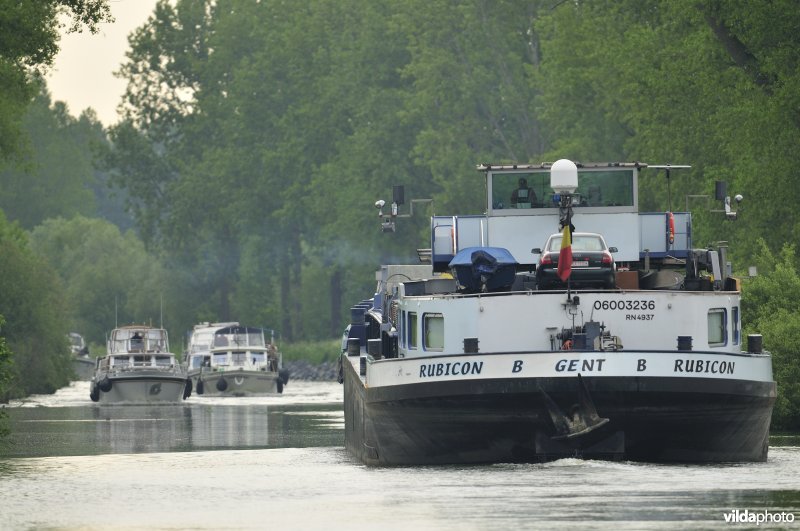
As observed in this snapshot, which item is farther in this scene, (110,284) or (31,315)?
(110,284)

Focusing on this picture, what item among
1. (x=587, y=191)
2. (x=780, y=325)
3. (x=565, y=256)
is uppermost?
(x=587, y=191)

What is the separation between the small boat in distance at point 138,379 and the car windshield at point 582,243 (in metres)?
44.0

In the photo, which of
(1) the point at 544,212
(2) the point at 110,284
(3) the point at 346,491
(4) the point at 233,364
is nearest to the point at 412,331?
(1) the point at 544,212

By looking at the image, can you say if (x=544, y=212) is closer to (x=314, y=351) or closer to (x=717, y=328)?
(x=717, y=328)

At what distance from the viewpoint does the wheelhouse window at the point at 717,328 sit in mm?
35406

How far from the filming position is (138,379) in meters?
78.9

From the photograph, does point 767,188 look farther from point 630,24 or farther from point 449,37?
point 449,37

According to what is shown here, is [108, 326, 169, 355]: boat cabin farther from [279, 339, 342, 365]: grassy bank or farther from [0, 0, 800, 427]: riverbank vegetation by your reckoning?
[279, 339, 342, 365]: grassy bank

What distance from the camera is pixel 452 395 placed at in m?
33.5

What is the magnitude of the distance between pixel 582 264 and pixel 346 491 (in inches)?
245

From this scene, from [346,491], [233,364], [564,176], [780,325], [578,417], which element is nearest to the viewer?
[346,491]

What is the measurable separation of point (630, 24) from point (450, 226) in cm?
4093

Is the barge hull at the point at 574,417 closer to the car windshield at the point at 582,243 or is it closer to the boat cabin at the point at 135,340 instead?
the car windshield at the point at 582,243

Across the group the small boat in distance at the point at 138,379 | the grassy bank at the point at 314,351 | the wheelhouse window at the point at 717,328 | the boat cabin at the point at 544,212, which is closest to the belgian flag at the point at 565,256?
the wheelhouse window at the point at 717,328
